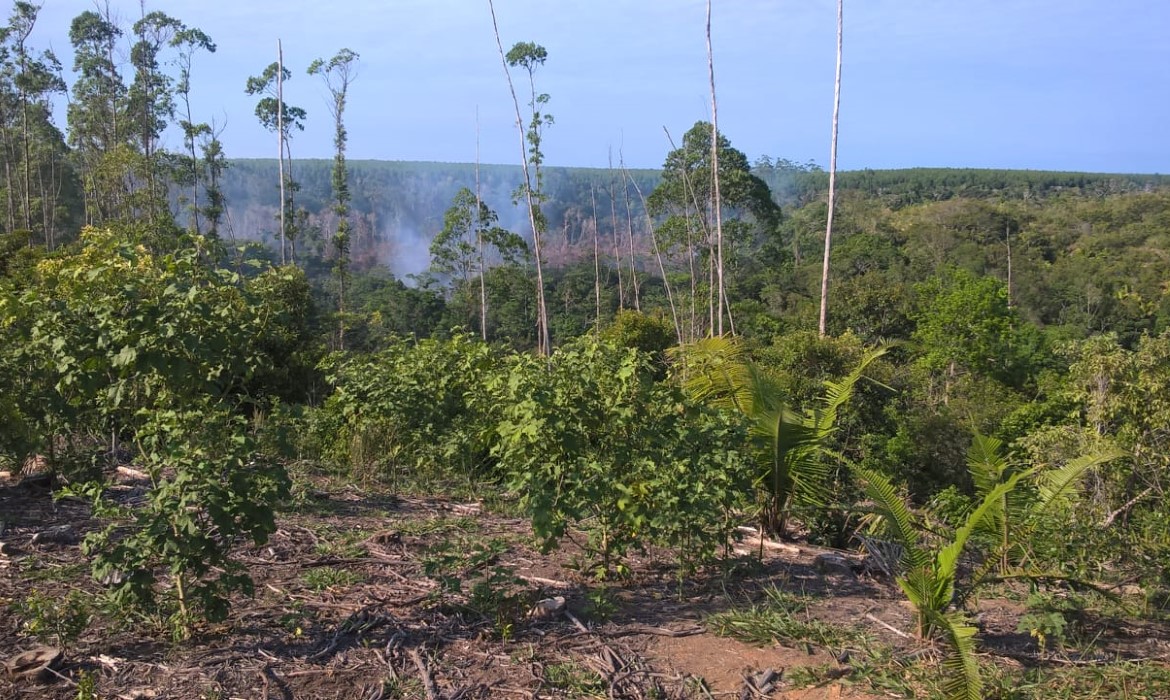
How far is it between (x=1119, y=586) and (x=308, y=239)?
154 feet

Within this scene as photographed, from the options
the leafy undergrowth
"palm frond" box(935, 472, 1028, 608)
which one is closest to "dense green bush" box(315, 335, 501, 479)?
the leafy undergrowth

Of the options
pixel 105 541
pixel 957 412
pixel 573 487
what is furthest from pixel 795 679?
pixel 957 412

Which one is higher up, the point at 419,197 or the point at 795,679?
the point at 419,197

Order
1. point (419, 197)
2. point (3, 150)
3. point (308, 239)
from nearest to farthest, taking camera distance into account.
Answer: point (3, 150)
point (308, 239)
point (419, 197)

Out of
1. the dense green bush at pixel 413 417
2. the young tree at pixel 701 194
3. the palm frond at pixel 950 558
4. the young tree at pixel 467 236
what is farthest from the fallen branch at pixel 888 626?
the young tree at pixel 467 236

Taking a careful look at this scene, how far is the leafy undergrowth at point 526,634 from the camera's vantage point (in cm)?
329

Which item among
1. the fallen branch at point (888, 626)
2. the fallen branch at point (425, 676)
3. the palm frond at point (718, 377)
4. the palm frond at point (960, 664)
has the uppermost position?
the palm frond at point (718, 377)

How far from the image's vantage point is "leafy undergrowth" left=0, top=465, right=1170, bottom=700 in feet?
10.8

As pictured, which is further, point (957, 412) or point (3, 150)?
point (3, 150)

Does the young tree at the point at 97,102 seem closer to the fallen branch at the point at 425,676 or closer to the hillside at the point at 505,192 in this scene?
the hillside at the point at 505,192

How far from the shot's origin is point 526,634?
12.4 ft

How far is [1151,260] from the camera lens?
39.0 metres

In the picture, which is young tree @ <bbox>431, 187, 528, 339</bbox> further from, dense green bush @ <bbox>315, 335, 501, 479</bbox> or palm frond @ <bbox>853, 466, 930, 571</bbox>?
palm frond @ <bbox>853, 466, 930, 571</bbox>

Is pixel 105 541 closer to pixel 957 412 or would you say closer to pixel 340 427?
pixel 340 427
